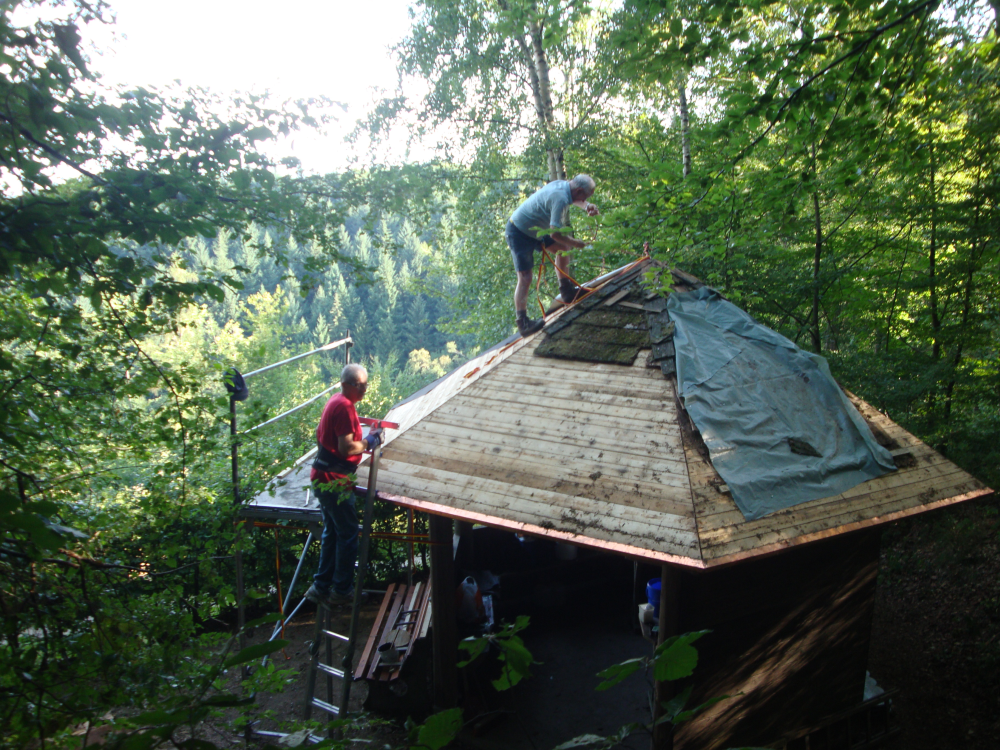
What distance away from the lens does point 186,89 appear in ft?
10.5

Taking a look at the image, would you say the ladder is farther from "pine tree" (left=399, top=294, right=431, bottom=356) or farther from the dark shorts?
"pine tree" (left=399, top=294, right=431, bottom=356)

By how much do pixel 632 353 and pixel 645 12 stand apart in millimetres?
3089

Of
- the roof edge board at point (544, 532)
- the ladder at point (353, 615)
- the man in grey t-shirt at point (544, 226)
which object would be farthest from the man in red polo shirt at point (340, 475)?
the man in grey t-shirt at point (544, 226)

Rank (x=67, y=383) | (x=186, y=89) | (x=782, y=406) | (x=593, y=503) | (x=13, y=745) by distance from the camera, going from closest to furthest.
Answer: (x=13, y=745), (x=186, y=89), (x=67, y=383), (x=593, y=503), (x=782, y=406)

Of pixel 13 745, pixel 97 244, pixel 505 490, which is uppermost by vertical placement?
pixel 97 244

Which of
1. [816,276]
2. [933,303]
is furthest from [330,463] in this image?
[933,303]

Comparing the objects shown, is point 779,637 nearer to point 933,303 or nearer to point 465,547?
point 465,547

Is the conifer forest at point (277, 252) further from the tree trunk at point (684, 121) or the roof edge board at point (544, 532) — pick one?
the roof edge board at point (544, 532)

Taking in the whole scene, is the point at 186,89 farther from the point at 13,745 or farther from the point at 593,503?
the point at 593,503

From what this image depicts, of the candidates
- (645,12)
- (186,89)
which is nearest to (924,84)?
(645,12)

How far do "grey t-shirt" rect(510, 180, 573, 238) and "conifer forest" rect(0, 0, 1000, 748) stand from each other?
0.67 m

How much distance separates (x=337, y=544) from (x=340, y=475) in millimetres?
1043

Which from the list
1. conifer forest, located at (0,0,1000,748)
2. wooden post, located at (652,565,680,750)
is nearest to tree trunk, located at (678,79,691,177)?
conifer forest, located at (0,0,1000,748)

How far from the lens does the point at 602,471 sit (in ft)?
15.6
